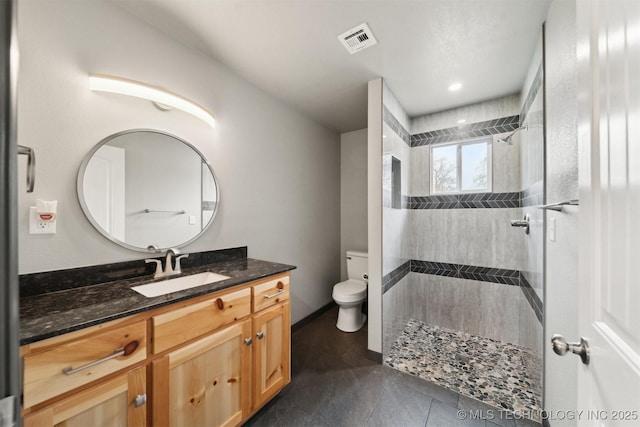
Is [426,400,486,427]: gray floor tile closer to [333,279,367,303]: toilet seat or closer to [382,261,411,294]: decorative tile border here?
[382,261,411,294]: decorative tile border

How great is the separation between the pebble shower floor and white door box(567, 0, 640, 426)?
1.30 m

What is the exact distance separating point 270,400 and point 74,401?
109 centimetres

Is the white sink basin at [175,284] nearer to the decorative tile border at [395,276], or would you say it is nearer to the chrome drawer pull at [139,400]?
the chrome drawer pull at [139,400]

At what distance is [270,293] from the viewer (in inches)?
59.4

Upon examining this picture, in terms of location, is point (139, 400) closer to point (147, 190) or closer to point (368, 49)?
point (147, 190)

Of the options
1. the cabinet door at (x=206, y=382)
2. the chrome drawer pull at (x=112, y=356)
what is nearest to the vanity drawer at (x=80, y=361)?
the chrome drawer pull at (x=112, y=356)

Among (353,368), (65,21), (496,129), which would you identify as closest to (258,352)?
(353,368)

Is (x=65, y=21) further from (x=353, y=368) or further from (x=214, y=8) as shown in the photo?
(x=353, y=368)

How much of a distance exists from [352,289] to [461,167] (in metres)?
1.80

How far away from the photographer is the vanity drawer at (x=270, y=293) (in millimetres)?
1426

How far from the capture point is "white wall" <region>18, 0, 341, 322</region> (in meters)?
1.11

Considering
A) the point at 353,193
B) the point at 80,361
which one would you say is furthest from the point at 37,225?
the point at 353,193

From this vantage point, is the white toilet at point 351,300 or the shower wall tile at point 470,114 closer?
the shower wall tile at point 470,114

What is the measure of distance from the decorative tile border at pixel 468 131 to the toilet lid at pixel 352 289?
1776 mm
